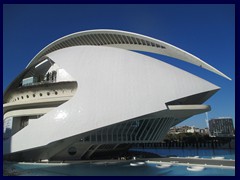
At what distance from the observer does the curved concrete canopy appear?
2286 centimetres

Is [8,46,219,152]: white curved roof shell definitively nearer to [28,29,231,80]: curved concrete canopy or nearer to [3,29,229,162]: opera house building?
[3,29,229,162]: opera house building

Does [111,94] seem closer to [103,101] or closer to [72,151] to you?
[103,101]

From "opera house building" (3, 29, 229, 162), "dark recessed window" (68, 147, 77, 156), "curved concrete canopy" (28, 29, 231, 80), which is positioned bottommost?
"dark recessed window" (68, 147, 77, 156)

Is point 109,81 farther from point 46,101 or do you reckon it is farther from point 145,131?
point 46,101

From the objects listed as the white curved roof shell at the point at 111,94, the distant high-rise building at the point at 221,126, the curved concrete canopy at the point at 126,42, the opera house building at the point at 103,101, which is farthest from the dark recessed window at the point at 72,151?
the distant high-rise building at the point at 221,126

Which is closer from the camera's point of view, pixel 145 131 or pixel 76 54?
pixel 145 131

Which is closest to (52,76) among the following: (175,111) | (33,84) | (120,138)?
(33,84)

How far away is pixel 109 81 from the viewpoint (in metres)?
19.7

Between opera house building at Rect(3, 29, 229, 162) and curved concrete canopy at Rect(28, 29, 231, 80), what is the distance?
0.10 m

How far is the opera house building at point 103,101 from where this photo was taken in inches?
723

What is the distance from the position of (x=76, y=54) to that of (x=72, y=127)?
25.9ft

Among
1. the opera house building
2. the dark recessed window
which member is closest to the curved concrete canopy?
the opera house building

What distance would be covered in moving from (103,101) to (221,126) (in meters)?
75.3

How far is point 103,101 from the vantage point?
18.7 m
